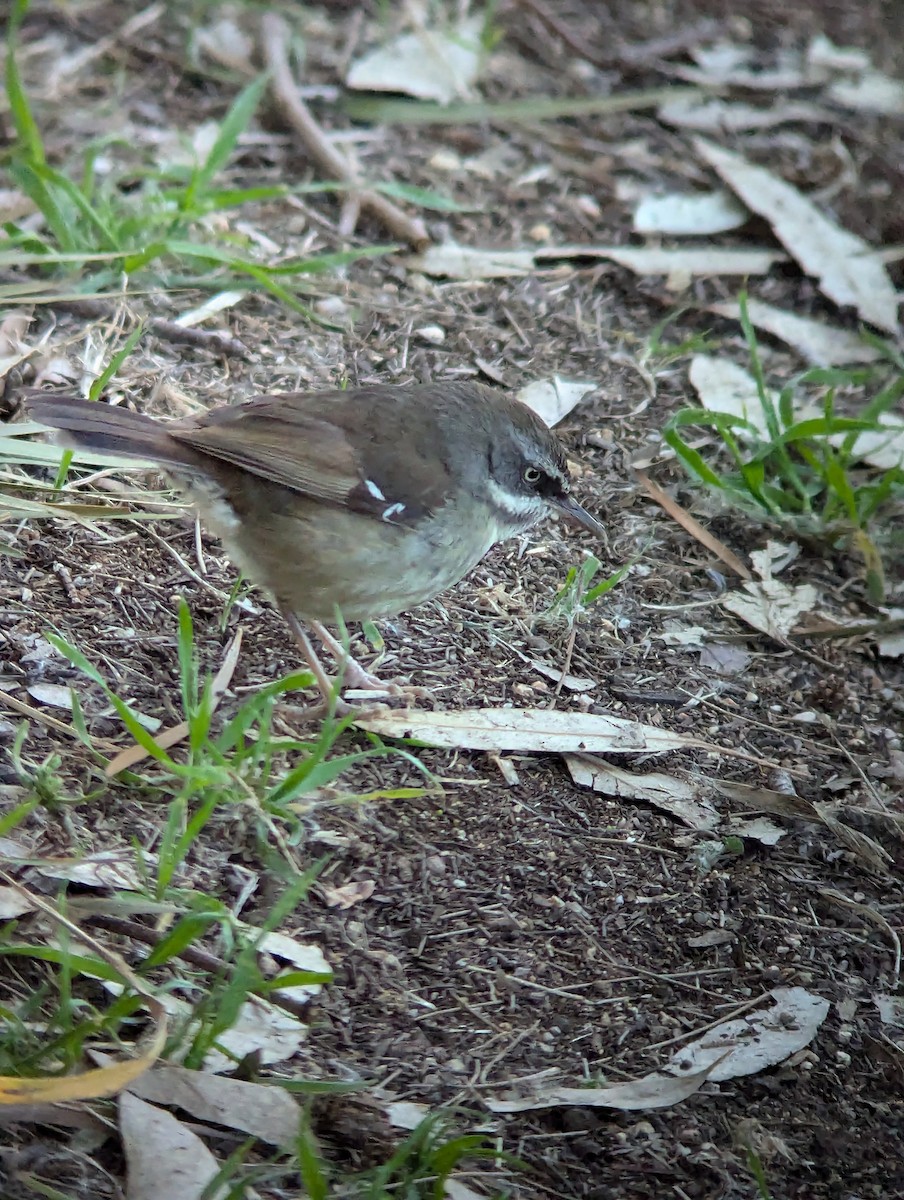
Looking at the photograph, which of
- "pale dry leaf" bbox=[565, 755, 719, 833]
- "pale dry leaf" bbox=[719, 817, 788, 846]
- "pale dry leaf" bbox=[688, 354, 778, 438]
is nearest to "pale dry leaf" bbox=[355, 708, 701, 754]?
"pale dry leaf" bbox=[565, 755, 719, 833]

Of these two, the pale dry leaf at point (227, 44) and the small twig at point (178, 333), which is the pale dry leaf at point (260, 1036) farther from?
the pale dry leaf at point (227, 44)

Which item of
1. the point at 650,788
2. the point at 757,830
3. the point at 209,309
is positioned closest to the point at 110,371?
the point at 209,309

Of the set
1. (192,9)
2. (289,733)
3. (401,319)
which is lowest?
(289,733)

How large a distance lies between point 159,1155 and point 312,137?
5.37m

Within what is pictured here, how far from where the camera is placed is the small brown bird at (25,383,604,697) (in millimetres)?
4426

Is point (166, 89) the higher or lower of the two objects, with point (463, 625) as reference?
higher

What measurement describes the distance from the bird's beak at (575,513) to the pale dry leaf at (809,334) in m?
1.92

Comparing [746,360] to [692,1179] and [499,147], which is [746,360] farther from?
[692,1179]

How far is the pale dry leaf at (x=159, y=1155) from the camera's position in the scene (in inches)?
116

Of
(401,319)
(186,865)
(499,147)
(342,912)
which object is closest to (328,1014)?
(342,912)

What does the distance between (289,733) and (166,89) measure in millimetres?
4414

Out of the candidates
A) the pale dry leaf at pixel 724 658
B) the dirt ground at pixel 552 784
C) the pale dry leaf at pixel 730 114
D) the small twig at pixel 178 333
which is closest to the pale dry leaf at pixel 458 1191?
the dirt ground at pixel 552 784

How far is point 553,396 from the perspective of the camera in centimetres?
588

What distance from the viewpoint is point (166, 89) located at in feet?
24.0
